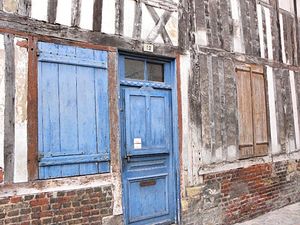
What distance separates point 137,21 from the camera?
17.7ft

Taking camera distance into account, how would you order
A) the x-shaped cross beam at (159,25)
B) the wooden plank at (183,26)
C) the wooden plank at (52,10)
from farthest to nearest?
the wooden plank at (183,26) → the x-shaped cross beam at (159,25) → the wooden plank at (52,10)

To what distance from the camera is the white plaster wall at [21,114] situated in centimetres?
415

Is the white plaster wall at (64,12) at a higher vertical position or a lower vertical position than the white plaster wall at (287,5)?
lower

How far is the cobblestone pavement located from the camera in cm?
662

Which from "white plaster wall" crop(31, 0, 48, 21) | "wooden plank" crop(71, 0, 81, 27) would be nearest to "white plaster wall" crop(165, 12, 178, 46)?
"wooden plank" crop(71, 0, 81, 27)

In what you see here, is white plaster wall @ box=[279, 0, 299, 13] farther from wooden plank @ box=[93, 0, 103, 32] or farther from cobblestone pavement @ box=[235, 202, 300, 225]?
wooden plank @ box=[93, 0, 103, 32]

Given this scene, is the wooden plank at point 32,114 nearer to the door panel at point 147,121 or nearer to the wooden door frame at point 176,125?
the door panel at point 147,121

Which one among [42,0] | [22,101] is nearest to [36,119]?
Answer: [22,101]

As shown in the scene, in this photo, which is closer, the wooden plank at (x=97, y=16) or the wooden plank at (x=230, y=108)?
the wooden plank at (x=97, y=16)

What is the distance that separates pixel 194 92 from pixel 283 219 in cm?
289

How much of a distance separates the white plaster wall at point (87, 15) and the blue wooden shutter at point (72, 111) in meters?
0.31

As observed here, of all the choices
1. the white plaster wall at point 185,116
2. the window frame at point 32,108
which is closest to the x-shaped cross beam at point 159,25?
the white plaster wall at point 185,116

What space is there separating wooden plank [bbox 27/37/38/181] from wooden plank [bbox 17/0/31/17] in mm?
287

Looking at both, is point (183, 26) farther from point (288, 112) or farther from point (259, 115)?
point (288, 112)
